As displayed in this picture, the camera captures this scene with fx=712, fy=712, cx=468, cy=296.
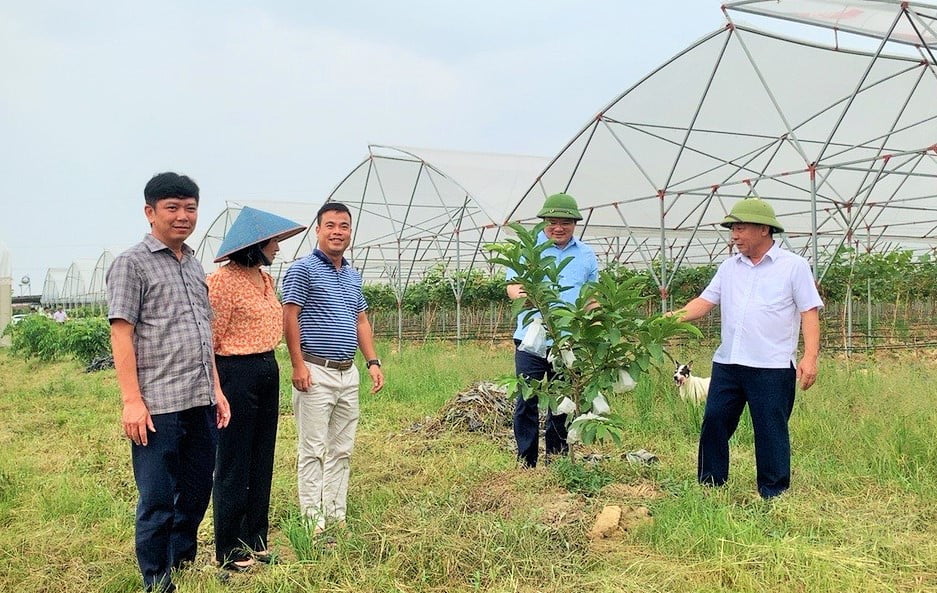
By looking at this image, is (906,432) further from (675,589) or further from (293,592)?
(293,592)

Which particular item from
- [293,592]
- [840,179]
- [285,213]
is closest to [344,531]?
[293,592]

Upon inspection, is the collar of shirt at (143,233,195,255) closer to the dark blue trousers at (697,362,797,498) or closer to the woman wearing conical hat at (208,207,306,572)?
the woman wearing conical hat at (208,207,306,572)

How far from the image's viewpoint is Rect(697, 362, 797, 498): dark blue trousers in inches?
131

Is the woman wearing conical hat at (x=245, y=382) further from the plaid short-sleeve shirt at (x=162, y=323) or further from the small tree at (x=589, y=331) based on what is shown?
the small tree at (x=589, y=331)

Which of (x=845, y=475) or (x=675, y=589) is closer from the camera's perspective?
(x=675, y=589)

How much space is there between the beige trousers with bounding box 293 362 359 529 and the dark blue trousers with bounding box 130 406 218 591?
53 centimetres

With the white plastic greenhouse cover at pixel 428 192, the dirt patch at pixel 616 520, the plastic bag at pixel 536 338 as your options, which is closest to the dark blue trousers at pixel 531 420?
the plastic bag at pixel 536 338

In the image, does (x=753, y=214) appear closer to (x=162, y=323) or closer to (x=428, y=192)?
(x=162, y=323)

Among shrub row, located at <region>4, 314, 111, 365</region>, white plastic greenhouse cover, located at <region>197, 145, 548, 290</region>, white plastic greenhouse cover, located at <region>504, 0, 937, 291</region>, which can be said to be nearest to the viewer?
white plastic greenhouse cover, located at <region>504, 0, 937, 291</region>

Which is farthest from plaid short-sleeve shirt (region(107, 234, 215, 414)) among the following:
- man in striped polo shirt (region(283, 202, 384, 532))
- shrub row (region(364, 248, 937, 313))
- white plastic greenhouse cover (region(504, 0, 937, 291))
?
white plastic greenhouse cover (region(504, 0, 937, 291))

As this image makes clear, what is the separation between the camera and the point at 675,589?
92.2 inches

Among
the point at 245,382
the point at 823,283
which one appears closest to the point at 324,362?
the point at 245,382

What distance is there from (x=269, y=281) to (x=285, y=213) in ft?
66.9

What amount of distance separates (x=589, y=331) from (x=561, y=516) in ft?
2.68
